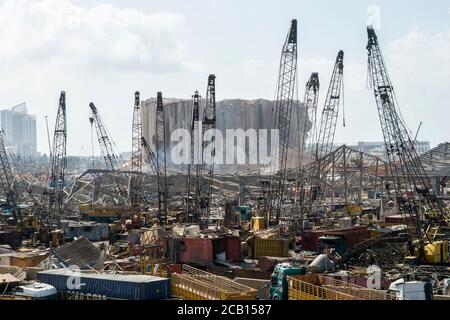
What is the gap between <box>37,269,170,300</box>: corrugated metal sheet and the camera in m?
17.8

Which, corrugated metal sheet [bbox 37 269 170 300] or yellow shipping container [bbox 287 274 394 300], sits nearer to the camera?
corrugated metal sheet [bbox 37 269 170 300]

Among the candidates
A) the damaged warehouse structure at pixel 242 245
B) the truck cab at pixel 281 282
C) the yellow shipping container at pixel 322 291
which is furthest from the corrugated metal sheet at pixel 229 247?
the yellow shipping container at pixel 322 291

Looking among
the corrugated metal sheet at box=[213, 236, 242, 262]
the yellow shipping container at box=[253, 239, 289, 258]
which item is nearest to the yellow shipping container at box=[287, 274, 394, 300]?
the corrugated metal sheet at box=[213, 236, 242, 262]

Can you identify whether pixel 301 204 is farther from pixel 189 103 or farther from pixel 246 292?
pixel 189 103

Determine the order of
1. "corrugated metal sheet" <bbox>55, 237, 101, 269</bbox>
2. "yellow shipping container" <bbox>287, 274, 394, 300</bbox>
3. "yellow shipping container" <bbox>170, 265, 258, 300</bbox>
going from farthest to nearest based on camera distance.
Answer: "corrugated metal sheet" <bbox>55, 237, 101, 269</bbox>, "yellow shipping container" <bbox>287, 274, 394, 300</bbox>, "yellow shipping container" <bbox>170, 265, 258, 300</bbox>

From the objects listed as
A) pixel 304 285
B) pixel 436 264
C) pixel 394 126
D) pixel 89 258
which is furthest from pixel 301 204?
pixel 304 285

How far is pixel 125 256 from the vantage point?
30.5m

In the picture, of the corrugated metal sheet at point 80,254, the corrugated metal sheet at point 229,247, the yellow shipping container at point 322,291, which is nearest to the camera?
the yellow shipping container at point 322,291

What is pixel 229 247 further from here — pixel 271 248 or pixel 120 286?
pixel 120 286

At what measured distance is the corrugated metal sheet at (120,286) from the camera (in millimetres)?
17766

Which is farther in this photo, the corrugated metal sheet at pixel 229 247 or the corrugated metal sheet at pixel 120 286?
the corrugated metal sheet at pixel 229 247

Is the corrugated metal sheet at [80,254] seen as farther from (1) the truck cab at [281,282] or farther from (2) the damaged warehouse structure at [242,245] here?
(1) the truck cab at [281,282]

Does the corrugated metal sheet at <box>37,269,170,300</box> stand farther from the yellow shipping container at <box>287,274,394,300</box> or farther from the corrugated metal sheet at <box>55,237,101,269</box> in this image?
the corrugated metal sheet at <box>55,237,101,269</box>

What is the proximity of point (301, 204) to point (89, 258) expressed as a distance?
1854 cm
